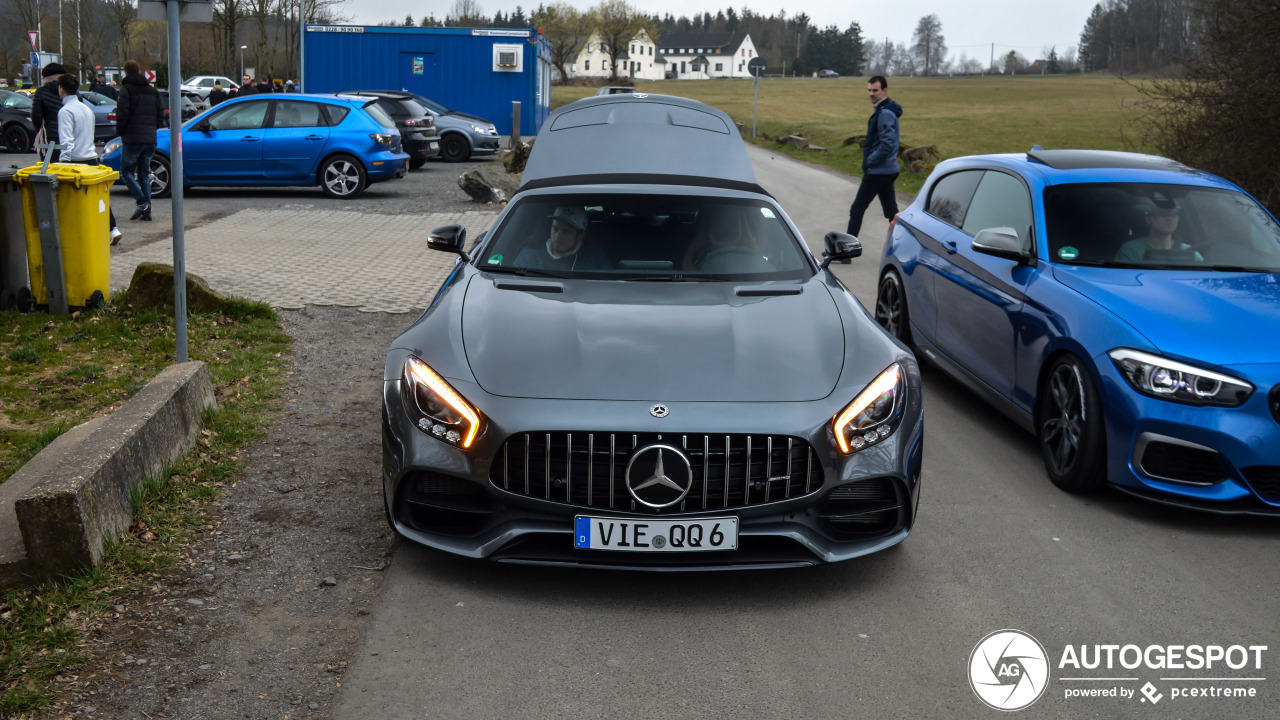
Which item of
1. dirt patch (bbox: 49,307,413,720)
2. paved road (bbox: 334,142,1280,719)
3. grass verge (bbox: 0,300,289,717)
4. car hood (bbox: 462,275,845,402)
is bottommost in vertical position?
paved road (bbox: 334,142,1280,719)

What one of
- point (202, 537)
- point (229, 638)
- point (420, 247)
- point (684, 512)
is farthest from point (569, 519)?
point (420, 247)

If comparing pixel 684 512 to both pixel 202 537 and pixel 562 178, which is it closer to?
pixel 202 537

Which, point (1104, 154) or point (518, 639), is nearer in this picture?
point (518, 639)

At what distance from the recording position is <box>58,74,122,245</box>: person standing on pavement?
1175 cm

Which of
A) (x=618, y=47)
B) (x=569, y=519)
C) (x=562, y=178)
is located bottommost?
(x=569, y=519)

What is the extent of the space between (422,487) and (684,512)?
986mm

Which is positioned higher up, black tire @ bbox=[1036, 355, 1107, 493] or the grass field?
the grass field

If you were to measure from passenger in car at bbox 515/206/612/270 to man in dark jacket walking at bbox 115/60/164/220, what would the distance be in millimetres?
9920

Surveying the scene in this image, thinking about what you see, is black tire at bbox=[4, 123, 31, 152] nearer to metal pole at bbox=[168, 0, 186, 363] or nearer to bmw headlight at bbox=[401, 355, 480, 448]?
metal pole at bbox=[168, 0, 186, 363]

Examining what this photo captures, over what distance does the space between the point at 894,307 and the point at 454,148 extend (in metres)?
20.3

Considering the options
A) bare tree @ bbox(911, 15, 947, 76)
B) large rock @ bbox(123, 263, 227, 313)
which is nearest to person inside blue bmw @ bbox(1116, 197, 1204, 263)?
large rock @ bbox(123, 263, 227, 313)

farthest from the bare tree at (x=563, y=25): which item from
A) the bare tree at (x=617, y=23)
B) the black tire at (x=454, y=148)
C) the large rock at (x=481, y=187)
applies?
the large rock at (x=481, y=187)

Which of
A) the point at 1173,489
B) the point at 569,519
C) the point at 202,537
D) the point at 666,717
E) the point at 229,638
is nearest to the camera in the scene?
the point at 666,717

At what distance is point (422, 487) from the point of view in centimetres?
399
